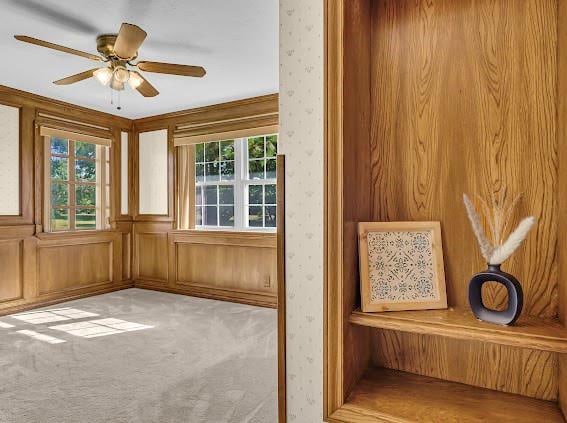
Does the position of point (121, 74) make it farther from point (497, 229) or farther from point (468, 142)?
point (497, 229)

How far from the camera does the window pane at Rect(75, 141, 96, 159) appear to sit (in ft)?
16.9

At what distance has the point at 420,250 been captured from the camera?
1264 mm

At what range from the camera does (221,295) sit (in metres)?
5.03

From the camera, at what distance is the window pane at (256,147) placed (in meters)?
4.87

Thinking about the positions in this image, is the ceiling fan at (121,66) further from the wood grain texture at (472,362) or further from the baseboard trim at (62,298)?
the baseboard trim at (62,298)

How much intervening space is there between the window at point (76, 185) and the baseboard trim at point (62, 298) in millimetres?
851

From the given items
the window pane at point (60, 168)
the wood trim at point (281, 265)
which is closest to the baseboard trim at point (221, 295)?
the window pane at point (60, 168)

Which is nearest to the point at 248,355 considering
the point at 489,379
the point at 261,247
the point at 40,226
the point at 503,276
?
the point at 261,247

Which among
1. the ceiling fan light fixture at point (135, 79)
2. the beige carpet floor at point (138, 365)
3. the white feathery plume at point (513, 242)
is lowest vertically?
the beige carpet floor at point (138, 365)

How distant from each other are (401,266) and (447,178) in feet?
1.12

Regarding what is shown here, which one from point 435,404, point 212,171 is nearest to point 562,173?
point 435,404

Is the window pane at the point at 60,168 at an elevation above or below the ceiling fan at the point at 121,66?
below

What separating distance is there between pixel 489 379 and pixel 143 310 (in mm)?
3999

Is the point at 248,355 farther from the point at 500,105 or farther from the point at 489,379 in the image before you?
the point at 500,105
